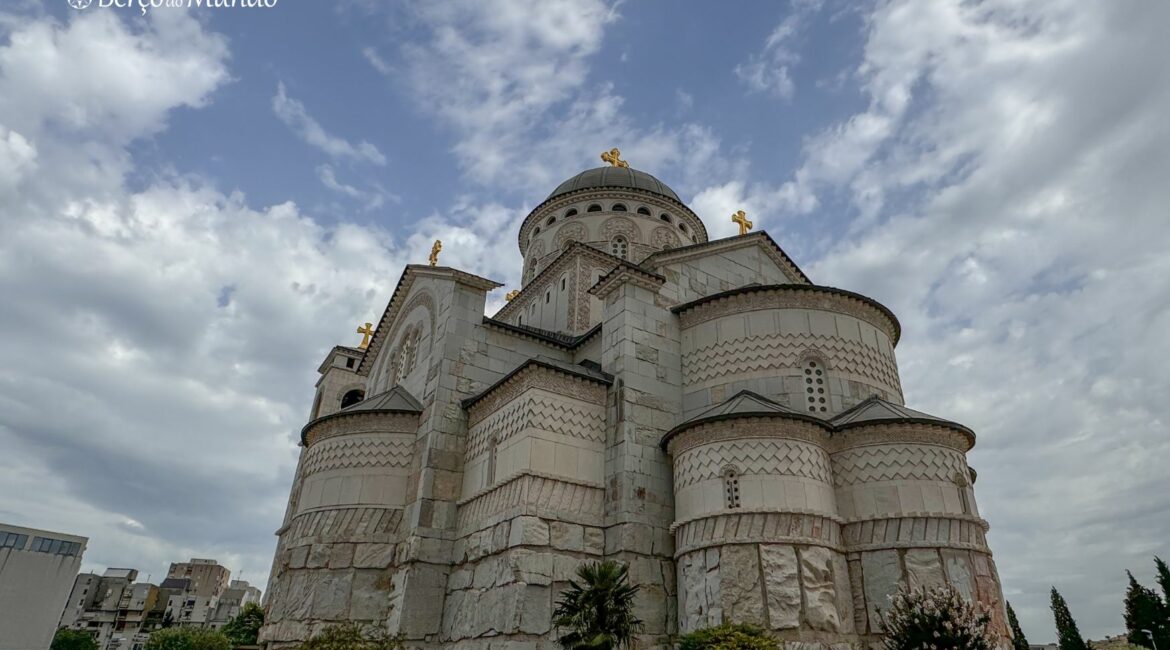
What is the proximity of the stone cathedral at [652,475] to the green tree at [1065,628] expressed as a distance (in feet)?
96.1

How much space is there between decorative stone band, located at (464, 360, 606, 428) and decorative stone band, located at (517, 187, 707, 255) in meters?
11.9

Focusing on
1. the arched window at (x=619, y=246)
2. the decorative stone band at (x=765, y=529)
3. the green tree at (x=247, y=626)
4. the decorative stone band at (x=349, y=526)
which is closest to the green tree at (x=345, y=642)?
the decorative stone band at (x=349, y=526)

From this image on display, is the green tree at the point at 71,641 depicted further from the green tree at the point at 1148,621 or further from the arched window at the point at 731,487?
the green tree at the point at 1148,621

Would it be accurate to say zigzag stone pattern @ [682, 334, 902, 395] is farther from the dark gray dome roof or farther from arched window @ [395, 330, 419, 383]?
the dark gray dome roof

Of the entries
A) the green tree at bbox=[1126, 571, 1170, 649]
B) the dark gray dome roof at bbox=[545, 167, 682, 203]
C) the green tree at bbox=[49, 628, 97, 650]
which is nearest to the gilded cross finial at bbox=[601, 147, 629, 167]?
the dark gray dome roof at bbox=[545, 167, 682, 203]

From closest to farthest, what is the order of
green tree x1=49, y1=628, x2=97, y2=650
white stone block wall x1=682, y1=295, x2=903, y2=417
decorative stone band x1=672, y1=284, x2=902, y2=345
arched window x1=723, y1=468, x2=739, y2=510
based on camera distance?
arched window x1=723, y1=468, x2=739, y2=510
white stone block wall x1=682, y1=295, x2=903, y2=417
decorative stone band x1=672, y1=284, x2=902, y2=345
green tree x1=49, y1=628, x2=97, y2=650

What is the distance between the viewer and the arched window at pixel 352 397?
30294 mm

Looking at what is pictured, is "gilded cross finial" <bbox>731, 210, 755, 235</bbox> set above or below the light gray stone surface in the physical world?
above

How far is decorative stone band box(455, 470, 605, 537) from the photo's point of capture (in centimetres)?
1428

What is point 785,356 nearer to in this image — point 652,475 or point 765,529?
point 652,475

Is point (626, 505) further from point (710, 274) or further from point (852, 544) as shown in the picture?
point (710, 274)

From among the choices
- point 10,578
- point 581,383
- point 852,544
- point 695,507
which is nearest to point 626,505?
point 695,507

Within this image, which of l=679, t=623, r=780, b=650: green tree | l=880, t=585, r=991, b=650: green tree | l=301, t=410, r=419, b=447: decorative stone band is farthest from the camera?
l=301, t=410, r=419, b=447: decorative stone band

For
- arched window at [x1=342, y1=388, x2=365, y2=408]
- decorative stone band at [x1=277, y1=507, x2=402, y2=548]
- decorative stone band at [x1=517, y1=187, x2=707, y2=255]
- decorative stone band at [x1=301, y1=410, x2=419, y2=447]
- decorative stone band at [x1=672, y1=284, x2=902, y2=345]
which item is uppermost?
decorative stone band at [x1=517, y1=187, x2=707, y2=255]
